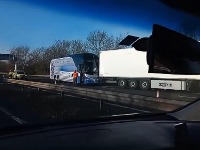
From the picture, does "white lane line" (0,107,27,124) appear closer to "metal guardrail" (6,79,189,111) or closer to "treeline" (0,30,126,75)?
"metal guardrail" (6,79,189,111)

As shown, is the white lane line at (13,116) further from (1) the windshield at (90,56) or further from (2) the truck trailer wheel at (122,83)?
(2) the truck trailer wheel at (122,83)

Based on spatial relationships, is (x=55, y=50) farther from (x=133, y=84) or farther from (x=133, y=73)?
(x=133, y=73)

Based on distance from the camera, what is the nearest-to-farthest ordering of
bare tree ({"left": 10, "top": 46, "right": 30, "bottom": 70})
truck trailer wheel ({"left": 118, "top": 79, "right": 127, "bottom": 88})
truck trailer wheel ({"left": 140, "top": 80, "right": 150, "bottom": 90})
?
bare tree ({"left": 10, "top": 46, "right": 30, "bottom": 70})
truck trailer wheel ({"left": 118, "top": 79, "right": 127, "bottom": 88})
truck trailer wheel ({"left": 140, "top": 80, "right": 150, "bottom": 90})

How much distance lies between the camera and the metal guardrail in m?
2.21

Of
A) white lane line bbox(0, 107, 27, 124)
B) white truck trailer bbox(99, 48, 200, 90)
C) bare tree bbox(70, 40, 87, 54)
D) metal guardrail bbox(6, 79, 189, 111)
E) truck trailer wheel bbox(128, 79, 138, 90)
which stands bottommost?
white lane line bbox(0, 107, 27, 124)

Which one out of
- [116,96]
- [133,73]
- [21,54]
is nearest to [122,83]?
[116,96]

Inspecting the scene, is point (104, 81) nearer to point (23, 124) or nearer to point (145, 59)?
point (145, 59)

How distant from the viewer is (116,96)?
8.52 feet

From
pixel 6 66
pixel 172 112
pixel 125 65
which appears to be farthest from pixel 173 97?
pixel 6 66

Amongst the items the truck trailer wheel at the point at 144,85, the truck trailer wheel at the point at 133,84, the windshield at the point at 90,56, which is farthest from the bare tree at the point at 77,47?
the truck trailer wheel at the point at 144,85

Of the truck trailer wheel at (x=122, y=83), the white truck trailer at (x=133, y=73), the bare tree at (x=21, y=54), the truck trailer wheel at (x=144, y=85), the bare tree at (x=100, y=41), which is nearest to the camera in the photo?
the bare tree at (x=21, y=54)

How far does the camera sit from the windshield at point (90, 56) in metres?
1.91

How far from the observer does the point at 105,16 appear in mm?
2033

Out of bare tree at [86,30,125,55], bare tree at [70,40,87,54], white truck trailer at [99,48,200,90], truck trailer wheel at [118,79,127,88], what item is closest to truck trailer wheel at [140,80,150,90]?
white truck trailer at [99,48,200,90]
